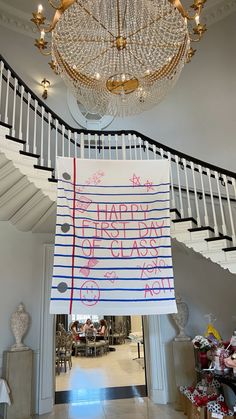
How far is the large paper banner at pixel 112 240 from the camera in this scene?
1.59m

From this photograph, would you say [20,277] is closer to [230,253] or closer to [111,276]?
[230,253]

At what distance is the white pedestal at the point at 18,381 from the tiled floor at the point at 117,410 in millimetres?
368

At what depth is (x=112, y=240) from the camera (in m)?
1.73

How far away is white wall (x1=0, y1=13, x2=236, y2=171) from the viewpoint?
6.23 m

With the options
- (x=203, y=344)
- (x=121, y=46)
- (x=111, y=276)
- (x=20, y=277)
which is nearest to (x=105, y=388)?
(x=20, y=277)

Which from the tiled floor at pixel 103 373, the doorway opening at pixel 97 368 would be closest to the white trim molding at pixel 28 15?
the doorway opening at pixel 97 368

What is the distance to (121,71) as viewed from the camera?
9.30ft

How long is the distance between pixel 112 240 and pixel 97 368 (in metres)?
7.43

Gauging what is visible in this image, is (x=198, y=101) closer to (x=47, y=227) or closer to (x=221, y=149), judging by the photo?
(x=221, y=149)

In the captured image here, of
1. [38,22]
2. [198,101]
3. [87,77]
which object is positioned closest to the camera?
[38,22]

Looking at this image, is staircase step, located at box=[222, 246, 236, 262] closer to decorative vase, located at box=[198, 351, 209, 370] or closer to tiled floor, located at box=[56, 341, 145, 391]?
decorative vase, located at box=[198, 351, 209, 370]

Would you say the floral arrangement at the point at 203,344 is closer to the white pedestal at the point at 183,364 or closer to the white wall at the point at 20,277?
the white pedestal at the point at 183,364

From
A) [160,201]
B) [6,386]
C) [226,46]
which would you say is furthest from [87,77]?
[226,46]

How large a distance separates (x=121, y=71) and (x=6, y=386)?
13.3 ft
